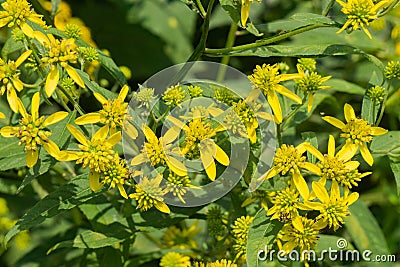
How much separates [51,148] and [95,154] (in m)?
0.10

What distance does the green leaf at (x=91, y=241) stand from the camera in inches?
67.9

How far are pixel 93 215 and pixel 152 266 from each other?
51 cm

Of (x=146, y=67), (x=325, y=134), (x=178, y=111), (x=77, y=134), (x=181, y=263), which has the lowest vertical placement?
(x=181, y=263)

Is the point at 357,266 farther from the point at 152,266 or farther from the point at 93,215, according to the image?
the point at 93,215

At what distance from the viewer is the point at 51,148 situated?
154cm

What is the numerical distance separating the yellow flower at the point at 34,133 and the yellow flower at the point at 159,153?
19cm

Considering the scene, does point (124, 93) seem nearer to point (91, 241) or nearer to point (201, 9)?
point (201, 9)

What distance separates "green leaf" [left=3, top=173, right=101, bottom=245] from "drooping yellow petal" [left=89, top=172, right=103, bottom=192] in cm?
5

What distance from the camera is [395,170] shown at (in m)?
1.76

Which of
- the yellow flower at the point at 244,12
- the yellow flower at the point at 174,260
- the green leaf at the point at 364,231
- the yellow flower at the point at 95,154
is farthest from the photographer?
the green leaf at the point at 364,231

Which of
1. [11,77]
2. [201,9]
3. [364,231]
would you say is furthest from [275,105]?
[364,231]

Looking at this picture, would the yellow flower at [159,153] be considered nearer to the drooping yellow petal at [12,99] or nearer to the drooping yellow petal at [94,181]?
the drooping yellow petal at [94,181]

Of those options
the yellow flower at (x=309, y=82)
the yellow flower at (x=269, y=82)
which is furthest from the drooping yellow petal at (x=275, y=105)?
the yellow flower at (x=309, y=82)

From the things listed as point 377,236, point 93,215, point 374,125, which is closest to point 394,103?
point 377,236
